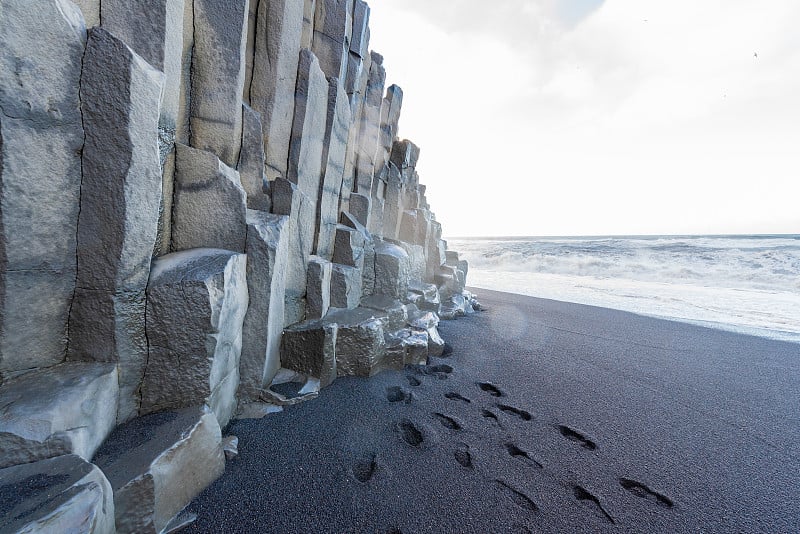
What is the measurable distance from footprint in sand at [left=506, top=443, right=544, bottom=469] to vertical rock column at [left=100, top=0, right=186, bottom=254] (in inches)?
116

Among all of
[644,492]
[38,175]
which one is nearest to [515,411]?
[644,492]

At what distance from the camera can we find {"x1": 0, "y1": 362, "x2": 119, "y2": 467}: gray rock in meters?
1.25

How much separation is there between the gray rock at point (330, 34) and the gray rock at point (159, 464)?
13.5 feet

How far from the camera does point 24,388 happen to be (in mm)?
1425

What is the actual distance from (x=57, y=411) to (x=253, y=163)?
2.17m

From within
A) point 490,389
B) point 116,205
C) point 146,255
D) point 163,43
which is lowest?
point 490,389

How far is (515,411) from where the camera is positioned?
280 centimetres

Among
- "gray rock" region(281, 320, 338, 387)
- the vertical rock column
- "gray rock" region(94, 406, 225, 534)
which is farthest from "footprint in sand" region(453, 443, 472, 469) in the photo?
the vertical rock column

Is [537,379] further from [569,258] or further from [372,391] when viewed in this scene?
[569,258]

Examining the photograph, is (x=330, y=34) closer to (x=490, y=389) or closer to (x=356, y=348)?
(x=356, y=348)

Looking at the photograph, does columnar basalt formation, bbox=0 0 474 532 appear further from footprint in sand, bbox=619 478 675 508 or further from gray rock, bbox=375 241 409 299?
footprint in sand, bbox=619 478 675 508

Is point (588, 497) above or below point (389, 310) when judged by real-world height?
below

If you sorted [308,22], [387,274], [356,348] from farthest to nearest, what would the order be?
[387,274] → [308,22] → [356,348]

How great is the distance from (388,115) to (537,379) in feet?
20.0
